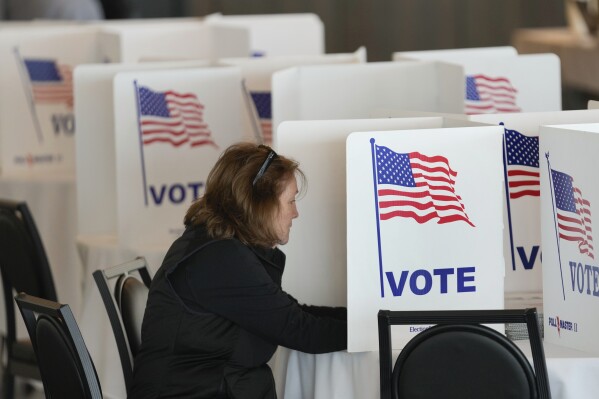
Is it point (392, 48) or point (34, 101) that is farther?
point (392, 48)

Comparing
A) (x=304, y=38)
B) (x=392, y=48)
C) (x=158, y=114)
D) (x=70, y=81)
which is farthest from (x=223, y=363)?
(x=392, y=48)

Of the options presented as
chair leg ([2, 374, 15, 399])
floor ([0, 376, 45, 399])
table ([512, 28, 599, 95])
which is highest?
table ([512, 28, 599, 95])

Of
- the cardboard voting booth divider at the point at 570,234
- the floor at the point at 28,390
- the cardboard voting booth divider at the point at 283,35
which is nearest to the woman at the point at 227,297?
the cardboard voting booth divider at the point at 570,234

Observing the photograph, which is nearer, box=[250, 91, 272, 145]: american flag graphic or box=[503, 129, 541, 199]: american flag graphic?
box=[503, 129, 541, 199]: american flag graphic

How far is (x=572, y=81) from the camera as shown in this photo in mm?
8406

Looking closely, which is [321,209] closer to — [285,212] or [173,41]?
[285,212]

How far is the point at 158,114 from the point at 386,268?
156cm

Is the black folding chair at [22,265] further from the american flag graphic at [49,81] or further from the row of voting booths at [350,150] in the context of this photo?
the american flag graphic at [49,81]

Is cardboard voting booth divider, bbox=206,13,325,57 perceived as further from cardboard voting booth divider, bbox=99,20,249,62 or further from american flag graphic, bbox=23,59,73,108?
american flag graphic, bbox=23,59,73,108

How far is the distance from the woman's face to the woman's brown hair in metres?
0.01

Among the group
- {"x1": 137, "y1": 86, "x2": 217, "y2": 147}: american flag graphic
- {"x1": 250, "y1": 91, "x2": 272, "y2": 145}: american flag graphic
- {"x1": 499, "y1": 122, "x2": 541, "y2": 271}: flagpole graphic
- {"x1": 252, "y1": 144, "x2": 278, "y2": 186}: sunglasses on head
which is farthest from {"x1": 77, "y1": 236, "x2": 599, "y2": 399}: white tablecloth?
{"x1": 250, "y1": 91, "x2": 272, "y2": 145}: american flag graphic

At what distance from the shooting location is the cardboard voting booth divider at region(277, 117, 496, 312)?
2.81 m

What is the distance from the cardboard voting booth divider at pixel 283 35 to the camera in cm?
603

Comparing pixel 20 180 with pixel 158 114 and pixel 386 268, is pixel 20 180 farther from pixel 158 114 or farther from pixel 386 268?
pixel 386 268
